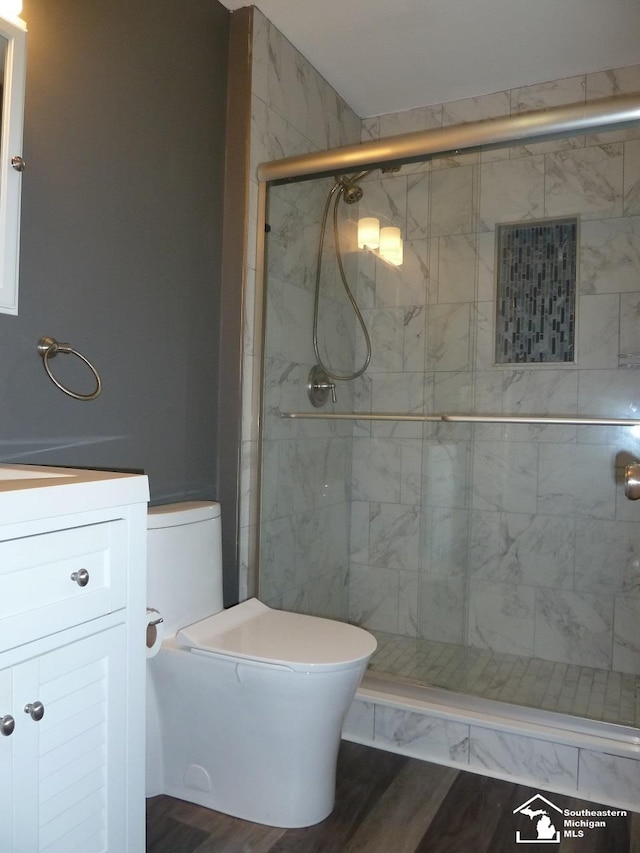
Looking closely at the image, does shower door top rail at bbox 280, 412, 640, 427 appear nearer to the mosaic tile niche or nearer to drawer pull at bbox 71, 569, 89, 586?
the mosaic tile niche

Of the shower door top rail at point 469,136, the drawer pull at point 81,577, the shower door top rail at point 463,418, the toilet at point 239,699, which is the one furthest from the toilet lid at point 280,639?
the shower door top rail at point 469,136

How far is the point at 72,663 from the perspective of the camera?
1100mm

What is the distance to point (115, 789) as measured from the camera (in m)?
1.19

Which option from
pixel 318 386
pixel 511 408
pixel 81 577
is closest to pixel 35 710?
pixel 81 577

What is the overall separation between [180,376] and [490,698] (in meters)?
1.42

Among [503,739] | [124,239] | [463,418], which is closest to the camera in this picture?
[124,239]

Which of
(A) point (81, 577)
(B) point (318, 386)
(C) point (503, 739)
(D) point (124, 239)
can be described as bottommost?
(C) point (503, 739)

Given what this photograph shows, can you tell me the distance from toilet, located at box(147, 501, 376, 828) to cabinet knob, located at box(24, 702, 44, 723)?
70 cm

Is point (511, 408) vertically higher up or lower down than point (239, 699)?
higher up

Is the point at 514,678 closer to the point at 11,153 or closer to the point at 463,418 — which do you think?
the point at 463,418

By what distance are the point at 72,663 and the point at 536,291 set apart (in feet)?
7.26

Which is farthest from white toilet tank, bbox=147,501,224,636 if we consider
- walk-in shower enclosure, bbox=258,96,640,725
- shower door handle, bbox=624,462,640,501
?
shower door handle, bbox=624,462,640,501

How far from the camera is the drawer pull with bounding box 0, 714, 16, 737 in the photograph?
98 cm

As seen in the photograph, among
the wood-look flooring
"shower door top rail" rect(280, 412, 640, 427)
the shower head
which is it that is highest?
the shower head
